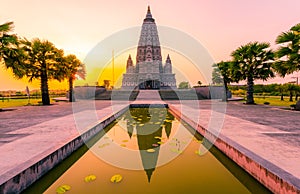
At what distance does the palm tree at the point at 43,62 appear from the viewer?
58.2 feet

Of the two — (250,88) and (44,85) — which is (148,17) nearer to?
(250,88)

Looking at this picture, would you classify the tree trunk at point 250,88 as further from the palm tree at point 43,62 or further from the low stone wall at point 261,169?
the palm tree at point 43,62

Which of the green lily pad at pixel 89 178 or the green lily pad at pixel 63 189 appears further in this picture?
the green lily pad at pixel 89 178

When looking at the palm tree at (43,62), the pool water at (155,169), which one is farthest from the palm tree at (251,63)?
the palm tree at (43,62)

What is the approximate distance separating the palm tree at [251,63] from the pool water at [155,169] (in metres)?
14.2

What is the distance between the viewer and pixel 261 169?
11.3 ft

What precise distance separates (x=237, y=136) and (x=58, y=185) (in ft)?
14.7

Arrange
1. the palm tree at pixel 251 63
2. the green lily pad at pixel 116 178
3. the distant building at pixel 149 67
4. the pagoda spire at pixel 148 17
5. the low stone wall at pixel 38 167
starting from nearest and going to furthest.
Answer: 1. the low stone wall at pixel 38 167
2. the green lily pad at pixel 116 178
3. the palm tree at pixel 251 63
4. the distant building at pixel 149 67
5. the pagoda spire at pixel 148 17

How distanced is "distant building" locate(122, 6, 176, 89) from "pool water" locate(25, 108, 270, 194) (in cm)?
5082

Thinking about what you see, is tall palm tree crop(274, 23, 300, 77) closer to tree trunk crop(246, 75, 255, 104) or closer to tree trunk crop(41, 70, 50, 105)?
tree trunk crop(246, 75, 255, 104)

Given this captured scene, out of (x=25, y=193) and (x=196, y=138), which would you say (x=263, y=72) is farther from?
(x=25, y=193)

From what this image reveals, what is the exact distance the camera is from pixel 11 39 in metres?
13.0

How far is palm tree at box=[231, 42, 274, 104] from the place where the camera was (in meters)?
17.7

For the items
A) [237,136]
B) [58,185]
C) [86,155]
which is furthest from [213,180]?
[86,155]
